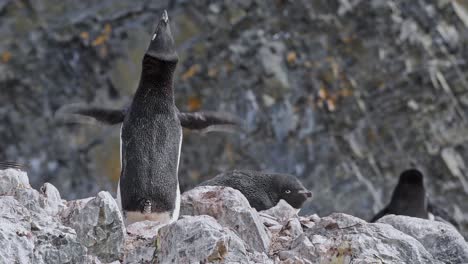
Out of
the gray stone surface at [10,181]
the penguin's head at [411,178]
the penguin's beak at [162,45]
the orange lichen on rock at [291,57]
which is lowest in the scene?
the penguin's head at [411,178]

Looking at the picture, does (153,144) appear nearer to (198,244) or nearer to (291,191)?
(291,191)

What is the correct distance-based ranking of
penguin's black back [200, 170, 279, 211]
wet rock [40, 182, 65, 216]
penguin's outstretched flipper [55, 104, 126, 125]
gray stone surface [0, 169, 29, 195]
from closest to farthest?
wet rock [40, 182, 65, 216] → gray stone surface [0, 169, 29, 195] → penguin's black back [200, 170, 279, 211] → penguin's outstretched flipper [55, 104, 126, 125]

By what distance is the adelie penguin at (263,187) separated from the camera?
7957 millimetres

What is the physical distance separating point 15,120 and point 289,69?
165 inches

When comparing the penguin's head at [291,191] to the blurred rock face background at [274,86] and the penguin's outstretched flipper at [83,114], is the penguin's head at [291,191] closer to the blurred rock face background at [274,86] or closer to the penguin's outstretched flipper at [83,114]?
the penguin's outstretched flipper at [83,114]

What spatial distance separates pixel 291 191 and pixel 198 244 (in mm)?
3813

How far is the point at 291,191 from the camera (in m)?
8.43

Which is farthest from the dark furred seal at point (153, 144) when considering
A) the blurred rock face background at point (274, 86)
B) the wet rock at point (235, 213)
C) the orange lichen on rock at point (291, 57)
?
the orange lichen on rock at point (291, 57)

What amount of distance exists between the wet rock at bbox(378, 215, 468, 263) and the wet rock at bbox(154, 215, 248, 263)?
100 cm

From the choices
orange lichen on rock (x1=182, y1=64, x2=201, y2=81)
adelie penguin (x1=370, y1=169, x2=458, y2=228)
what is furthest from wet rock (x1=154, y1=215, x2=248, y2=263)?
orange lichen on rock (x1=182, y1=64, x2=201, y2=81)

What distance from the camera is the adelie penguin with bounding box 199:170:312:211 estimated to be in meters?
7.96

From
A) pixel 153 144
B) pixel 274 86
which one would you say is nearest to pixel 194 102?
pixel 274 86

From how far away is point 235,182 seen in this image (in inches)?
314

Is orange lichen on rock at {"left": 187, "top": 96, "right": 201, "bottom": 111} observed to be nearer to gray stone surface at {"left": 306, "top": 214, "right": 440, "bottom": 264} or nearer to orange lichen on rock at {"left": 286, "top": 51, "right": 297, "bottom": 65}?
orange lichen on rock at {"left": 286, "top": 51, "right": 297, "bottom": 65}
